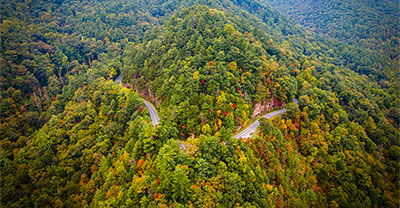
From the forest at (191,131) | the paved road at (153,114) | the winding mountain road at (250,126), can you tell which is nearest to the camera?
the forest at (191,131)

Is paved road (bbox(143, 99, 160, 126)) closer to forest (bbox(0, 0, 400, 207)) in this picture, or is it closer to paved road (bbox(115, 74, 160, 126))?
paved road (bbox(115, 74, 160, 126))

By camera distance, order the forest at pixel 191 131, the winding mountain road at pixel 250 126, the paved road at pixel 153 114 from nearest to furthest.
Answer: the forest at pixel 191 131, the winding mountain road at pixel 250 126, the paved road at pixel 153 114

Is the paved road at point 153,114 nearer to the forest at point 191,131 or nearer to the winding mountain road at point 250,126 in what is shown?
the winding mountain road at point 250,126

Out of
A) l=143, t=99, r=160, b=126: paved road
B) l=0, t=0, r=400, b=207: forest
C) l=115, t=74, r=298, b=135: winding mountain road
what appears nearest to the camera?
l=0, t=0, r=400, b=207: forest

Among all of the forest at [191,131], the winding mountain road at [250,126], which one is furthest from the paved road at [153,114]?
the forest at [191,131]

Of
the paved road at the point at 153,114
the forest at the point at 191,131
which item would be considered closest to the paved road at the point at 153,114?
the paved road at the point at 153,114

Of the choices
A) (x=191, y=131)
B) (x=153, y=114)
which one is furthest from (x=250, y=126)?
(x=153, y=114)

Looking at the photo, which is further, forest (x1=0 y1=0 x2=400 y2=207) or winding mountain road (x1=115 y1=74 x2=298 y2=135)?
winding mountain road (x1=115 y1=74 x2=298 y2=135)

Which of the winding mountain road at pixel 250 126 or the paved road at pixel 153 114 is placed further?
the paved road at pixel 153 114

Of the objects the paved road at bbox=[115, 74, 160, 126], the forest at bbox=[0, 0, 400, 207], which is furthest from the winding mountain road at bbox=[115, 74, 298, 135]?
the forest at bbox=[0, 0, 400, 207]
